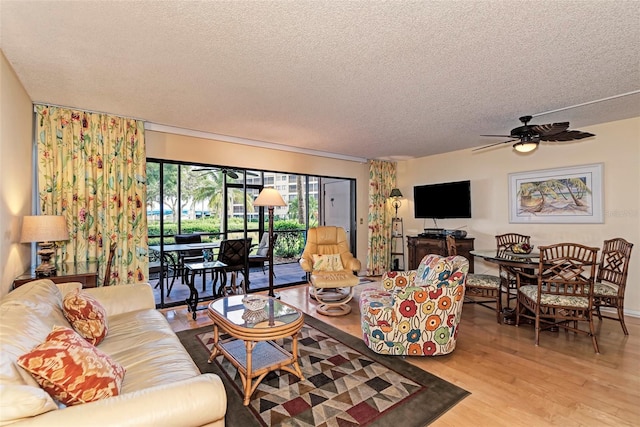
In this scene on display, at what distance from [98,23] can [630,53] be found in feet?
12.3

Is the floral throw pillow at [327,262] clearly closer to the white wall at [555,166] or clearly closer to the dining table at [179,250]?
the dining table at [179,250]

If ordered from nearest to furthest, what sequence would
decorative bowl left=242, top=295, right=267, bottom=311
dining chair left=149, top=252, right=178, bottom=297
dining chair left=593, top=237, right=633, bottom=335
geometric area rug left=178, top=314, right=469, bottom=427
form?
1. geometric area rug left=178, top=314, right=469, bottom=427
2. decorative bowl left=242, top=295, right=267, bottom=311
3. dining chair left=593, top=237, right=633, bottom=335
4. dining chair left=149, top=252, right=178, bottom=297

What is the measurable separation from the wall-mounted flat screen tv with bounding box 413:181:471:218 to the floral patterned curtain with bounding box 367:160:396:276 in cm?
66

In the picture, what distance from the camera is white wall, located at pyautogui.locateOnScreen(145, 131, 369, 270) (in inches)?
166

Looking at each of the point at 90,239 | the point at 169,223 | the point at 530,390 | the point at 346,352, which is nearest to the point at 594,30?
the point at 530,390

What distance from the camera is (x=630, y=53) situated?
90.4 inches

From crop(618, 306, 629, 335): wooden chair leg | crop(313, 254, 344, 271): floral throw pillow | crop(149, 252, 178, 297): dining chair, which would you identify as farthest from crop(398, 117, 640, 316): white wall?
crop(149, 252, 178, 297): dining chair

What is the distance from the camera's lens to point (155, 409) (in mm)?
1159

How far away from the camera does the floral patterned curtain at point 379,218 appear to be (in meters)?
6.40

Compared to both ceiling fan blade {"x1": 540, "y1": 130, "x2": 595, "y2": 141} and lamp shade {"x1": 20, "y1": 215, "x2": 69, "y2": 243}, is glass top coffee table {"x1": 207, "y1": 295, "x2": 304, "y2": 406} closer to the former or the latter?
lamp shade {"x1": 20, "y1": 215, "x2": 69, "y2": 243}

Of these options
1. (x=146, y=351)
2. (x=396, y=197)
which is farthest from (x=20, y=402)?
(x=396, y=197)

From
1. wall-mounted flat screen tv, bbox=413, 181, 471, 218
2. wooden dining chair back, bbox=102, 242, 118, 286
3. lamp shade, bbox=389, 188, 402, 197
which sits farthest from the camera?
lamp shade, bbox=389, 188, 402, 197

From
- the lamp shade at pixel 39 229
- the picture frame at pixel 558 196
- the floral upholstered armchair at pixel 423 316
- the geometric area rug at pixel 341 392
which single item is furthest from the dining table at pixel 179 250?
the picture frame at pixel 558 196

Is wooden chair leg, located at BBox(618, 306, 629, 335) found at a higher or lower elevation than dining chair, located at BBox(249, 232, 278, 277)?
lower
